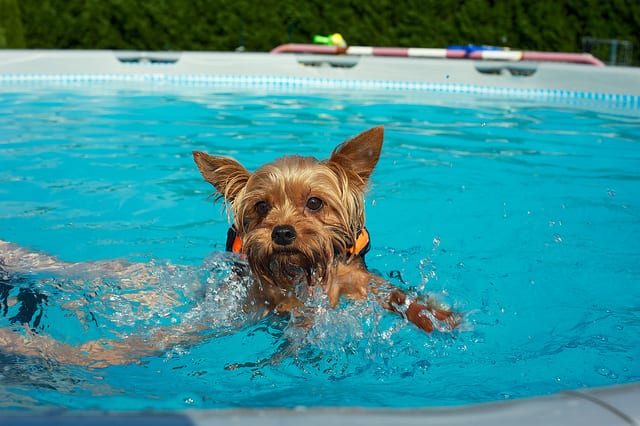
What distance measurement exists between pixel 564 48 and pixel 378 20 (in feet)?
15.6

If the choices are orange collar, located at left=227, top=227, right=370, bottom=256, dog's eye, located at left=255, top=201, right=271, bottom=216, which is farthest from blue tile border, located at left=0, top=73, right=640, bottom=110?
dog's eye, located at left=255, top=201, right=271, bottom=216

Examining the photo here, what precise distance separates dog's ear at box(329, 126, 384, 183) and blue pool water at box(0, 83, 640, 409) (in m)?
0.75

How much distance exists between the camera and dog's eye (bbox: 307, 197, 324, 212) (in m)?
3.75

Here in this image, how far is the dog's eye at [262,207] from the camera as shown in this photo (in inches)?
147

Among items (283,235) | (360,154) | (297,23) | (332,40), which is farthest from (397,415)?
(297,23)

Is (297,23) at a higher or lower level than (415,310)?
higher

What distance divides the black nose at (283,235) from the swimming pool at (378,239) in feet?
1.94

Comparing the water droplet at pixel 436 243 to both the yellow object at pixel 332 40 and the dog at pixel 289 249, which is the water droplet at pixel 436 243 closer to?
the dog at pixel 289 249

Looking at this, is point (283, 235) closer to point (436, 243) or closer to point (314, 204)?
point (314, 204)

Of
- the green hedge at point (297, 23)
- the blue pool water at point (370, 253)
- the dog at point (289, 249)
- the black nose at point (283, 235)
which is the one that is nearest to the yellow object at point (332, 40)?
the green hedge at point (297, 23)

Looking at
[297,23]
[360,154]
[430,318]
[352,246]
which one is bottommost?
[430,318]

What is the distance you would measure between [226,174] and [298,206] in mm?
493

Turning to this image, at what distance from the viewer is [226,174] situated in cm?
396

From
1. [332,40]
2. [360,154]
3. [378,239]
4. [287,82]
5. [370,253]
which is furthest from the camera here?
[332,40]
